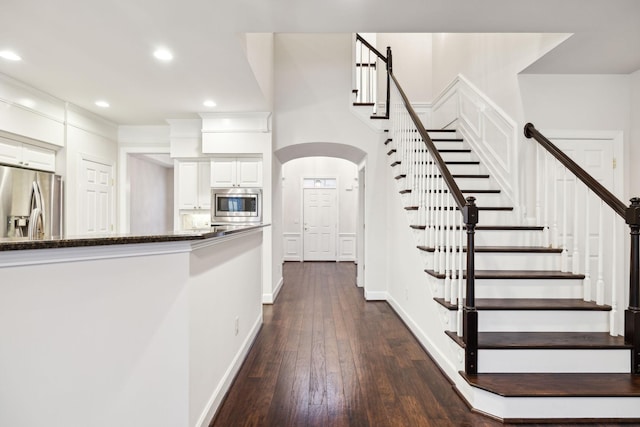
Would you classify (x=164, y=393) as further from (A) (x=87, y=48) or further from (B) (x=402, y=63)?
(B) (x=402, y=63)

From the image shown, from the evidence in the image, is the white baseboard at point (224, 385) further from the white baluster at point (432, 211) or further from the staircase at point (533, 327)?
the white baluster at point (432, 211)

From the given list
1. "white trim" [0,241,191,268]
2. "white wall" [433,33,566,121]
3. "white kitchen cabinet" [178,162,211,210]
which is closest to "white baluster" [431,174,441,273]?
"white wall" [433,33,566,121]

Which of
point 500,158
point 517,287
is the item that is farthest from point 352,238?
point 517,287

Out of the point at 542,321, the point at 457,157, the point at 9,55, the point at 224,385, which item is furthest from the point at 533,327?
the point at 9,55

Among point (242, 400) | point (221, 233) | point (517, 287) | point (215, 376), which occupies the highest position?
point (221, 233)

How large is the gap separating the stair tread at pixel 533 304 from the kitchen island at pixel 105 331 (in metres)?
1.80

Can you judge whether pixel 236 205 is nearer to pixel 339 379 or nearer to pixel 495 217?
pixel 339 379

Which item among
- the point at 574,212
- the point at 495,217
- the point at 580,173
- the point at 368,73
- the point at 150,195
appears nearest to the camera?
the point at 580,173

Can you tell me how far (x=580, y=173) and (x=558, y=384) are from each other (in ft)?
5.31

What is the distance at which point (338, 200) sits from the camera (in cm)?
888

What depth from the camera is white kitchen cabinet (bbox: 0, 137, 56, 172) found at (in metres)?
3.51

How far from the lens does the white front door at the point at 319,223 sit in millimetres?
8852

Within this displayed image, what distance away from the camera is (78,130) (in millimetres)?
4461

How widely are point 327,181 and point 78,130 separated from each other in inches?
222
